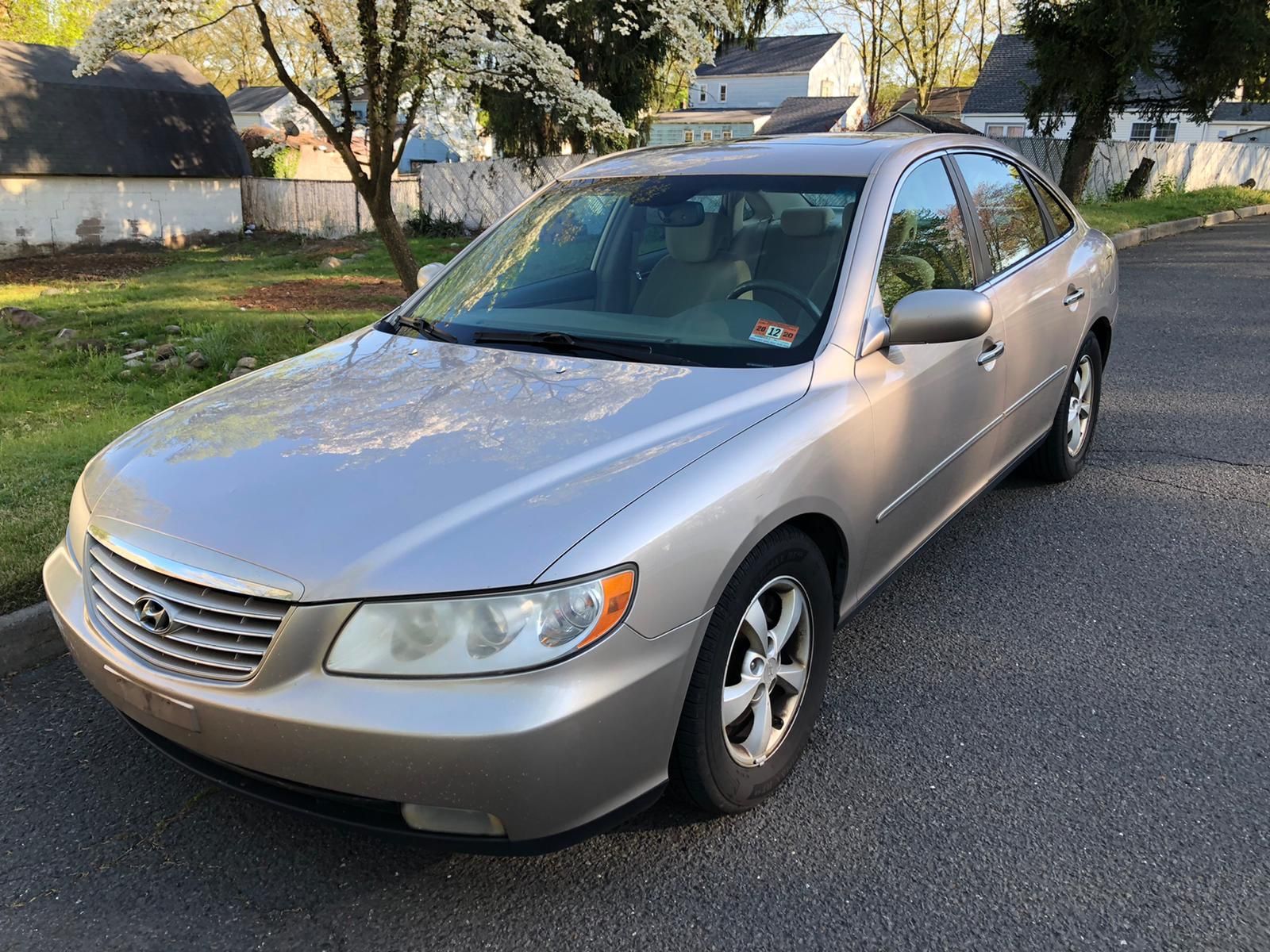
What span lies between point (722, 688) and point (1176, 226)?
712 inches

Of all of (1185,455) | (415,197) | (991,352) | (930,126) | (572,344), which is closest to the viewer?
(572,344)

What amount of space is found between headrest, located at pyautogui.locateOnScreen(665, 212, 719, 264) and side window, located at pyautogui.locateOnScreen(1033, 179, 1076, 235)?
2155 mm

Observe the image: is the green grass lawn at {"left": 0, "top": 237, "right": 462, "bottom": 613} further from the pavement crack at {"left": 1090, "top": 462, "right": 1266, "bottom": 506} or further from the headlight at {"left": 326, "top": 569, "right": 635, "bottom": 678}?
the pavement crack at {"left": 1090, "top": 462, "right": 1266, "bottom": 506}

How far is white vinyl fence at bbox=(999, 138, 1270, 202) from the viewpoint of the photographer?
22498 millimetres

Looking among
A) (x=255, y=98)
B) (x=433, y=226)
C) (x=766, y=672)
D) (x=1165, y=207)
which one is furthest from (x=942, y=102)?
(x=766, y=672)

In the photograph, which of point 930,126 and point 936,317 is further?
point 930,126

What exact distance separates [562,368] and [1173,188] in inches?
997

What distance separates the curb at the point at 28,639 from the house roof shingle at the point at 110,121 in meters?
20.6

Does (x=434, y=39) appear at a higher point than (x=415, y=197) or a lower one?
higher

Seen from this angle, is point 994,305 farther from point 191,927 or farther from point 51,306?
point 51,306

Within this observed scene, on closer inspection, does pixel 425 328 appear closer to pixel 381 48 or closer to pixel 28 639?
pixel 28 639

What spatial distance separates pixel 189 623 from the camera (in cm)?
213

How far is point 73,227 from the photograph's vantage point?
21.2 meters

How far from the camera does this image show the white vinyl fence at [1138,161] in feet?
73.8
